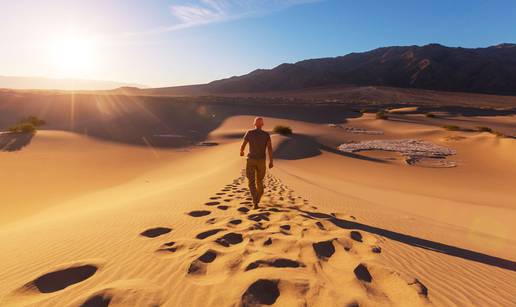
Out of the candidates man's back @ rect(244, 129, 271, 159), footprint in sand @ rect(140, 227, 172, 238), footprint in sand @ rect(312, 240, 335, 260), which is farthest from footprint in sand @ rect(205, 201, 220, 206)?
footprint in sand @ rect(312, 240, 335, 260)

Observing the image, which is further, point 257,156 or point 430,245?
point 257,156

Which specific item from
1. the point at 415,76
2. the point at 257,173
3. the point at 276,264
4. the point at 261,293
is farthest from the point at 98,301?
the point at 415,76

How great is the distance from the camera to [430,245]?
465 centimetres

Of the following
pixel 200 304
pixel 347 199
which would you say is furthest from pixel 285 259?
pixel 347 199

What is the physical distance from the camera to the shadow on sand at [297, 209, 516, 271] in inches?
165

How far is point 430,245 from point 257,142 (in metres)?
3.34

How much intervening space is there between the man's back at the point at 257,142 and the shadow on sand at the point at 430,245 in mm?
1516

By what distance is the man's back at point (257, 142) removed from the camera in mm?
6324

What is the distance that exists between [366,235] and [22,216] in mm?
7511

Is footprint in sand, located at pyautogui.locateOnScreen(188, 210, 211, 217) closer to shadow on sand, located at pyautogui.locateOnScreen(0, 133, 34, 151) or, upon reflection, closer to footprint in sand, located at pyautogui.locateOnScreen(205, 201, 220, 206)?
footprint in sand, located at pyautogui.locateOnScreen(205, 201, 220, 206)

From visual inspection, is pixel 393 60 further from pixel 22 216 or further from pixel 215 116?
pixel 22 216

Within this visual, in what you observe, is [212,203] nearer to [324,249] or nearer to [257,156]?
[257,156]

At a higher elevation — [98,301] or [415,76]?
[415,76]

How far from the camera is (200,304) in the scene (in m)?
2.72
